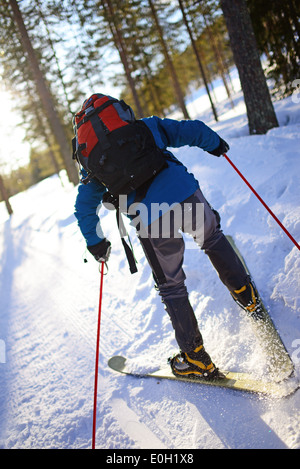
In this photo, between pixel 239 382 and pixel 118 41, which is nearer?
pixel 239 382

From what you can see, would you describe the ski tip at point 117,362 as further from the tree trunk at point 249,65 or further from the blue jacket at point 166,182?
the tree trunk at point 249,65

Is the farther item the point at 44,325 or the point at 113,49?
the point at 113,49

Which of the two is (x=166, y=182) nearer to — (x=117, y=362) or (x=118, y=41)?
(x=117, y=362)

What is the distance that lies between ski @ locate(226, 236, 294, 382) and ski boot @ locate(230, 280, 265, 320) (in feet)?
0.12

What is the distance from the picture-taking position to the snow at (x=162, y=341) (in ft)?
7.05

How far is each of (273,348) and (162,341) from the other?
1291mm

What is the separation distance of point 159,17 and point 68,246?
18.3 metres

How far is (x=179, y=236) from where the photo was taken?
233 centimetres

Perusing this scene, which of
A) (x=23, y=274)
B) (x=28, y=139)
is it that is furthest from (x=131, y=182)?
(x=28, y=139)

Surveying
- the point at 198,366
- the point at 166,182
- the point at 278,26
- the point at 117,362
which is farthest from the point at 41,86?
the point at 198,366

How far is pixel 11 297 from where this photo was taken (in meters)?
6.64

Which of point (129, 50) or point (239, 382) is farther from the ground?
point (129, 50)

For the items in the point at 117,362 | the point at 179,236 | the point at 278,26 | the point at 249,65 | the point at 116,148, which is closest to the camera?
the point at 116,148
